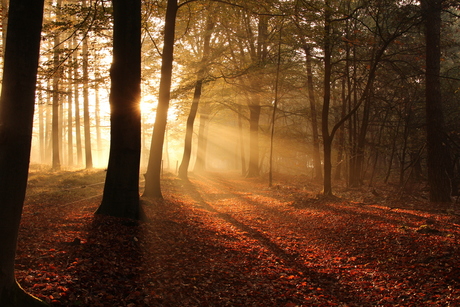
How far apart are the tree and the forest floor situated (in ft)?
2.33

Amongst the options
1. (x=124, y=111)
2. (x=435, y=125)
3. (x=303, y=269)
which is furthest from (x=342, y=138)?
(x=124, y=111)

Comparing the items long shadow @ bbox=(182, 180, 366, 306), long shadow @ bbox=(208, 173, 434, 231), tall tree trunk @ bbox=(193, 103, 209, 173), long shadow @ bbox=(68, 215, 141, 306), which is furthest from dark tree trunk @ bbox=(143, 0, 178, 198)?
tall tree trunk @ bbox=(193, 103, 209, 173)

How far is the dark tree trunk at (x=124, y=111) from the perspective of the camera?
708 centimetres

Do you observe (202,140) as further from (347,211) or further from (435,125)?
(435,125)

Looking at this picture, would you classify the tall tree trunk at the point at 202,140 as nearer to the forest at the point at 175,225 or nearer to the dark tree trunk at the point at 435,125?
the forest at the point at 175,225

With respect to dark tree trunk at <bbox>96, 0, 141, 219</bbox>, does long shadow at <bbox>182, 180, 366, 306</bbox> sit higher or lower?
lower

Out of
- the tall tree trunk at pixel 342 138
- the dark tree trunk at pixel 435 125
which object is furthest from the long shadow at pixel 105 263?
the tall tree trunk at pixel 342 138

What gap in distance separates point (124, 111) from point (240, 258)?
4.18 meters

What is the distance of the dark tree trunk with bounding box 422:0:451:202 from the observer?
10.5 m

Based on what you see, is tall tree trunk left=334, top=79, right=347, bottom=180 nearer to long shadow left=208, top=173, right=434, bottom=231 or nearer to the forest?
the forest

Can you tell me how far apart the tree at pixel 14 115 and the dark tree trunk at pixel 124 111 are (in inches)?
152

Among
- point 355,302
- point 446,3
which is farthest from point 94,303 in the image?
point 446,3

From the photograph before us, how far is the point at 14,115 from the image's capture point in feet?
10.3

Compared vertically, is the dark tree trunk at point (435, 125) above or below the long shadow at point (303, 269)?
above
